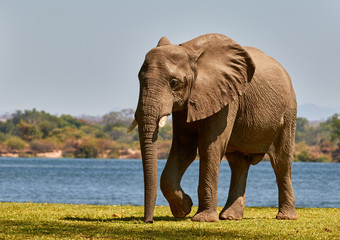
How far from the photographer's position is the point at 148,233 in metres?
10.2

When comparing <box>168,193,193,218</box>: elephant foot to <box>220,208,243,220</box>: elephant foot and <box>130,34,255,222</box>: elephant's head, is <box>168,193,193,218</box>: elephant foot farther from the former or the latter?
<box>220,208,243,220</box>: elephant foot

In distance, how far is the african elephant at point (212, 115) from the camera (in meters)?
11.1

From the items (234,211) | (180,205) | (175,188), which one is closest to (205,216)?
(180,205)

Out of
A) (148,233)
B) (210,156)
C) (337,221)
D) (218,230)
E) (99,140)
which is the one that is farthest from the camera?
(99,140)

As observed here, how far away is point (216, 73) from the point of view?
12.1 m

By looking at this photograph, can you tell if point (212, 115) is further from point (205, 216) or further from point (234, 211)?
point (234, 211)

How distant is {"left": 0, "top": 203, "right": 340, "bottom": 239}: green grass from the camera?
10.1m

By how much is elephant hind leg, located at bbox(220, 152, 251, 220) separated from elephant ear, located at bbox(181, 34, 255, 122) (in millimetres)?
2022

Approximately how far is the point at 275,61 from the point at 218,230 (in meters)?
4.42

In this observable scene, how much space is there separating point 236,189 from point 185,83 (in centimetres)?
302

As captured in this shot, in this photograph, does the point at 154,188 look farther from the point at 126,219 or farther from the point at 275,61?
the point at 275,61

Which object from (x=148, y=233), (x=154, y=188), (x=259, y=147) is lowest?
(x=148, y=233)

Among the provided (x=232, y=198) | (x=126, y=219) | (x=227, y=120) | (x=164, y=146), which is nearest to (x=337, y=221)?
(x=232, y=198)

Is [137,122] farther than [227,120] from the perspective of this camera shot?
No
